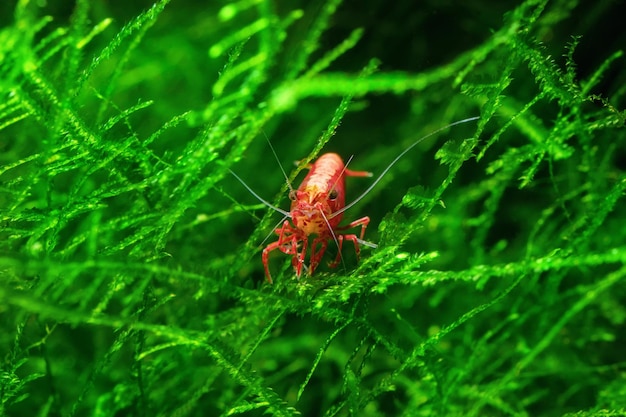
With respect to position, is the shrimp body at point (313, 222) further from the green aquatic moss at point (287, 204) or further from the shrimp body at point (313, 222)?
the green aquatic moss at point (287, 204)

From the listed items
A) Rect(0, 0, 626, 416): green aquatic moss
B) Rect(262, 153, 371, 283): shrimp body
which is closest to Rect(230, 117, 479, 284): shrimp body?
Rect(262, 153, 371, 283): shrimp body

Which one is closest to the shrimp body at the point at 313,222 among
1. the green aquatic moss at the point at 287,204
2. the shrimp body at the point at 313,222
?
the shrimp body at the point at 313,222

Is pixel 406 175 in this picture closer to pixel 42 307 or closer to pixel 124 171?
pixel 124 171

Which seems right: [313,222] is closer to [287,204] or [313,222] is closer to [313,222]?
[313,222]

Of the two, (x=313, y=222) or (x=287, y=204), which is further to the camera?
(x=287, y=204)

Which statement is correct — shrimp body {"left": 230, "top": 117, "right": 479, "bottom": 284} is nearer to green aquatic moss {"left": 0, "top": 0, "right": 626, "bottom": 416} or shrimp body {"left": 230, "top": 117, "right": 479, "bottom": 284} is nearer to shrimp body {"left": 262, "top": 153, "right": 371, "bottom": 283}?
shrimp body {"left": 262, "top": 153, "right": 371, "bottom": 283}

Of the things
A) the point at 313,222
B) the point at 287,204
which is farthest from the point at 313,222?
the point at 287,204

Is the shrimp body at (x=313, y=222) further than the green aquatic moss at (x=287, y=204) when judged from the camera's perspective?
Yes

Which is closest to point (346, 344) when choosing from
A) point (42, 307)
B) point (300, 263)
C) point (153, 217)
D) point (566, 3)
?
point (300, 263)

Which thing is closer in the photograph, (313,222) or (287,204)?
(313,222)
